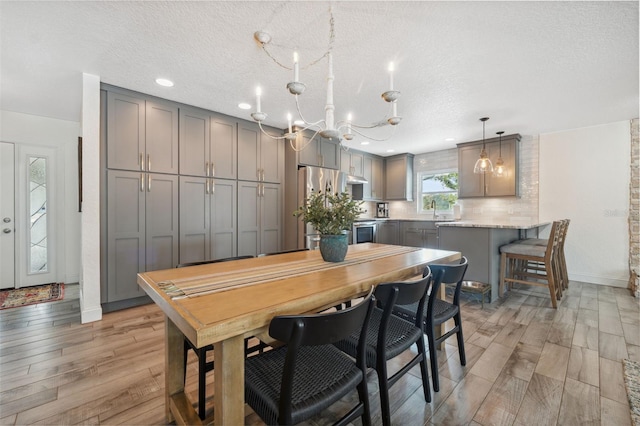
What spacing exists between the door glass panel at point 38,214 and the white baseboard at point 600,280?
803 centimetres

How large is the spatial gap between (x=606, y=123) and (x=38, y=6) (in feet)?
20.8

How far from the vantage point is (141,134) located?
3.04m

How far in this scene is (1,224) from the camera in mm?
3684

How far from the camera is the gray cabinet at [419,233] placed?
5.28 metres

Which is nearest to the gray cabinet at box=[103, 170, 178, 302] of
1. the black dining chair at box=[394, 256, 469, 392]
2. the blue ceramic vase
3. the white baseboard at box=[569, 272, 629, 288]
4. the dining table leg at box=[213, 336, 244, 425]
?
the blue ceramic vase

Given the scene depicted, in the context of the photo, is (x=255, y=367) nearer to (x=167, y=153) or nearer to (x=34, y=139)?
(x=167, y=153)

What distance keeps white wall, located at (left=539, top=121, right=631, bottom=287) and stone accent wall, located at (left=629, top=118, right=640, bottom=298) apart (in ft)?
0.22

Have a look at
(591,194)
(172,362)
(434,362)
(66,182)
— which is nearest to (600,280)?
(591,194)

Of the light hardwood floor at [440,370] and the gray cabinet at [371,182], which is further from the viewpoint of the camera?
the gray cabinet at [371,182]

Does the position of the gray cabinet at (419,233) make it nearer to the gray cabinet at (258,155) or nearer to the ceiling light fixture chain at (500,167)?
the ceiling light fixture chain at (500,167)

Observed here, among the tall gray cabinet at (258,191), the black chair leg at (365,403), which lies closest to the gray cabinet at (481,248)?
the tall gray cabinet at (258,191)

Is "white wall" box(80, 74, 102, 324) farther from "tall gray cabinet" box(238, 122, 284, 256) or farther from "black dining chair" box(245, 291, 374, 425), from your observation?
"black dining chair" box(245, 291, 374, 425)

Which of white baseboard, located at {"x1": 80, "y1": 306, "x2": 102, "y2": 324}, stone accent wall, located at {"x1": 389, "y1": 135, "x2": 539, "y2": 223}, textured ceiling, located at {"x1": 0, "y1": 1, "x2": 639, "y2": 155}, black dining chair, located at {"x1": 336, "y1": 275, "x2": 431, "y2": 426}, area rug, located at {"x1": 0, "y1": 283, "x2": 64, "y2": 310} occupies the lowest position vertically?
area rug, located at {"x1": 0, "y1": 283, "x2": 64, "y2": 310}

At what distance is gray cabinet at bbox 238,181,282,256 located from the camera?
3869 mm
